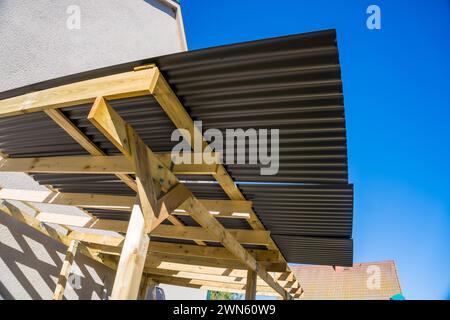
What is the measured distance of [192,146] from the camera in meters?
2.87

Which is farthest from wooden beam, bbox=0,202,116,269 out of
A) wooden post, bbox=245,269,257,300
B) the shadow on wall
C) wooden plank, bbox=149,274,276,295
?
wooden post, bbox=245,269,257,300

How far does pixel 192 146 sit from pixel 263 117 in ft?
2.62

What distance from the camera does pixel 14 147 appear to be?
3.95 metres

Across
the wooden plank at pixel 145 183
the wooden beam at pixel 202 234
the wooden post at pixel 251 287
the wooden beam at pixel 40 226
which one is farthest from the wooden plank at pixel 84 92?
the wooden post at pixel 251 287

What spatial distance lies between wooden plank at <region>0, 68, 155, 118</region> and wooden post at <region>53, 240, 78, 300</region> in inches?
152

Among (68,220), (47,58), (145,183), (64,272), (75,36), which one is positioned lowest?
(64,272)

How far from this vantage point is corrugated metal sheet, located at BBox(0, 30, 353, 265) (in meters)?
2.00

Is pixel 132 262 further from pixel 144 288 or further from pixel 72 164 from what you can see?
pixel 144 288

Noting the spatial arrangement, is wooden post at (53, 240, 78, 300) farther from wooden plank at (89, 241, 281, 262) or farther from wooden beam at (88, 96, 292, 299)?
wooden beam at (88, 96, 292, 299)

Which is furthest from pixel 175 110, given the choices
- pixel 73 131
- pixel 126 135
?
pixel 73 131

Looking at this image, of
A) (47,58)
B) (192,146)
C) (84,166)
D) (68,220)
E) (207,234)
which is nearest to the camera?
(192,146)

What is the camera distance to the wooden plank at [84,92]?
7.05ft

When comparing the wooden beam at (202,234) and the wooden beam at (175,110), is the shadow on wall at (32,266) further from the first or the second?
the wooden beam at (175,110)
